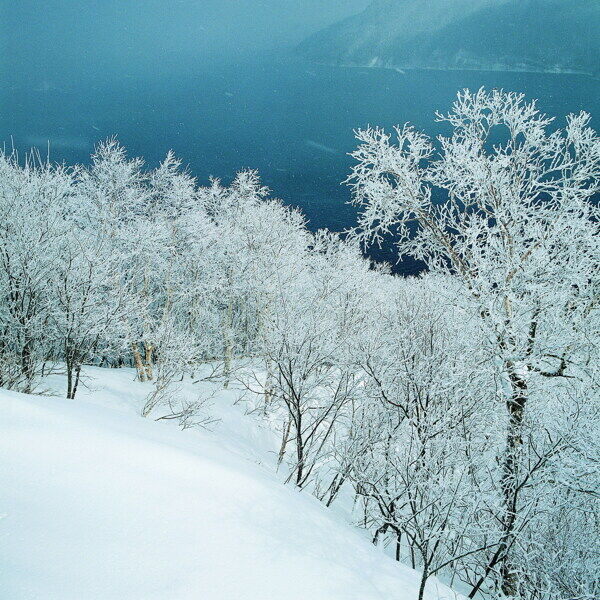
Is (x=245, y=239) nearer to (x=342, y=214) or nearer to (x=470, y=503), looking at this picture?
(x=470, y=503)

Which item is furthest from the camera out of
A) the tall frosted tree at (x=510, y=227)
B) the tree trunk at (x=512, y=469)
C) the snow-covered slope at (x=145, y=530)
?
the tall frosted tree at (x=510, y=227)

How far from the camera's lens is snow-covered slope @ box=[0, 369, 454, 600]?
8.56 feet

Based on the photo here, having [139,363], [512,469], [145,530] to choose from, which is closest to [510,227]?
[512,469]

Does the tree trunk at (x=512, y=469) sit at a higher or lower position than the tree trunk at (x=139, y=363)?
higher

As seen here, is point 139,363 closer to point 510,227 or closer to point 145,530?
point 145,530

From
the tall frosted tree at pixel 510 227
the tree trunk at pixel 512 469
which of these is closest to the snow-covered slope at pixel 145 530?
the tree trunk at pixel 512 469

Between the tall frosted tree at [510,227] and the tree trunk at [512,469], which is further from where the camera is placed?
the tall frosted tree at [510,227]

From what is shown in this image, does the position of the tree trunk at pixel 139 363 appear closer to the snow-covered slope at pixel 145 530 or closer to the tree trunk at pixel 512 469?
the snow-covered slope at pixel 145 530

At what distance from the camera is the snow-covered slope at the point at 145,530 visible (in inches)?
103

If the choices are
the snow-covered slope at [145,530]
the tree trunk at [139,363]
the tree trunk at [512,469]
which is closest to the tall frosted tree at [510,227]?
the tree trunk at [512,469]

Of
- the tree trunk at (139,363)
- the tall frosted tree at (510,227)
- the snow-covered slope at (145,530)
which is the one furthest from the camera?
the tree trunk at (139,363)

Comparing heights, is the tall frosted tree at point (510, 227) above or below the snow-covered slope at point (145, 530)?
above

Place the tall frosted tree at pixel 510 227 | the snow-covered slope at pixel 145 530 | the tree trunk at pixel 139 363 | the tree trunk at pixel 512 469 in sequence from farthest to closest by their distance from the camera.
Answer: the tree trunk at pixel 139 363, the tall frosted tree at pixel 510 227, the tree trunk at pixel 512 469, the snow-covered slope at pixel 145 530

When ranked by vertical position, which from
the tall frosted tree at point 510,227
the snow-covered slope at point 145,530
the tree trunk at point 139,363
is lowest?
the tree trunk at point 139,363
